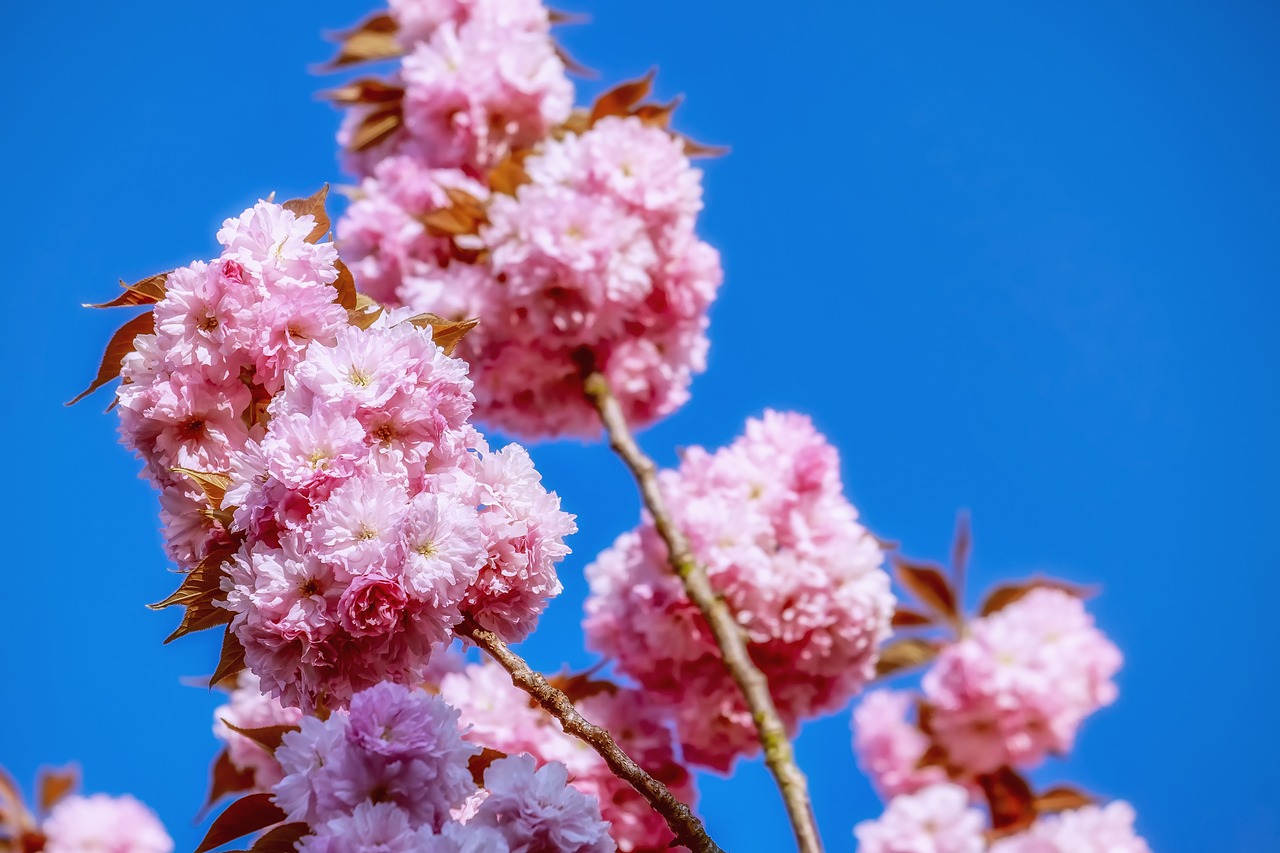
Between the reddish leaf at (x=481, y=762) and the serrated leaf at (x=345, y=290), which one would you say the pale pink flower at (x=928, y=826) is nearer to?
the reddish leaf at (x=481, y=762)

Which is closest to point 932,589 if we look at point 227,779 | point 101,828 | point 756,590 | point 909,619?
point 909,619

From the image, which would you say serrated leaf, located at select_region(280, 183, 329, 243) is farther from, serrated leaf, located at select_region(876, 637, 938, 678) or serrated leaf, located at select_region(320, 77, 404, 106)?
serrated leaf, located at select_region(876, 637, 938, 678)

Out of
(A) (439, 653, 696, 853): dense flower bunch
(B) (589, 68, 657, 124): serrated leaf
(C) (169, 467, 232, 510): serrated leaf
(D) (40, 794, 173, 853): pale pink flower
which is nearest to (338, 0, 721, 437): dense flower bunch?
(B) (589, 68, 657, 124): serrated leaf

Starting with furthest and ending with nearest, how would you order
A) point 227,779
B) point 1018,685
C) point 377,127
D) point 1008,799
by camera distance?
1. point 1008,799
2. point 1018,685
3. point 377,127
4. point 227,779

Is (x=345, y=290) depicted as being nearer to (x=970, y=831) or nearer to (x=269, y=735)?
(x=269, y=735)

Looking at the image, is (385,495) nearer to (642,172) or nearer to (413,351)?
(413,351)

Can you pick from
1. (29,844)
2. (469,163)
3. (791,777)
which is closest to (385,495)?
(791,777)
